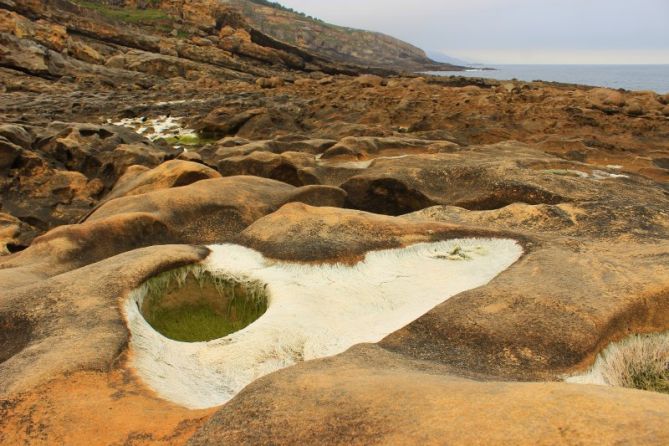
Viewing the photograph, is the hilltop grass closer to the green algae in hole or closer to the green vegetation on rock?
the green algae in hole

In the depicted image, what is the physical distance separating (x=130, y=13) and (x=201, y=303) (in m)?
96.7

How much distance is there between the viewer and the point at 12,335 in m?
6.90

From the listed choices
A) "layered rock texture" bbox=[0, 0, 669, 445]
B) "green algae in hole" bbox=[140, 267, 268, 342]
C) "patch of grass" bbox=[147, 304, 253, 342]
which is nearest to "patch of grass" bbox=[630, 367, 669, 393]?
"layered rock texture" bbox=[0, 0, 669, 445]

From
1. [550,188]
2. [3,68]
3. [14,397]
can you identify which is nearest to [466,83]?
[3,68]

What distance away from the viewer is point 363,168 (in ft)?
55.6

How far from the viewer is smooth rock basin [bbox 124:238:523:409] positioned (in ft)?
21.3

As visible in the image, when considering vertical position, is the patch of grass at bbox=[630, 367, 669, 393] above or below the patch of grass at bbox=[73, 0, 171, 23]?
below

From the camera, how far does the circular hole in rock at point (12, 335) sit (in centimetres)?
657

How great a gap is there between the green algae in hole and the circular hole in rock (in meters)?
1.71

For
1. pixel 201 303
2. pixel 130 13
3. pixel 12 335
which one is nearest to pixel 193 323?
pixel 201 303

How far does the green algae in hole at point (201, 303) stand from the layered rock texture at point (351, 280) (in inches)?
6.8

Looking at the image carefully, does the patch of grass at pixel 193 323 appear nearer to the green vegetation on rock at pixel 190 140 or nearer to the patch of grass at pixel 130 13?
the green vegetation on rock at pixel 190 140

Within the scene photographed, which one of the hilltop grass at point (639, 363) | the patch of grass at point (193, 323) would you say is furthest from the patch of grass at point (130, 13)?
the hilltop grass at point (639, 363)

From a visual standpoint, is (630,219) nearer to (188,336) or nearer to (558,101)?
(188,336)
